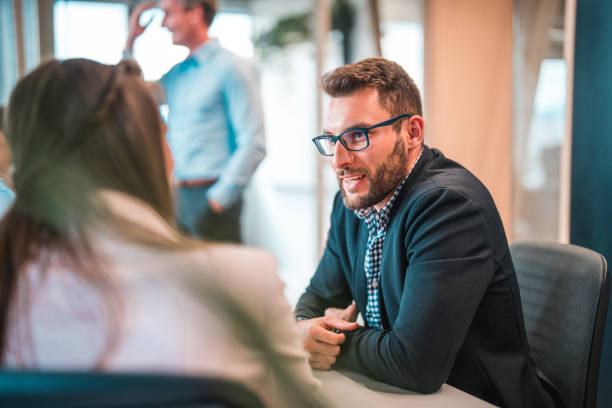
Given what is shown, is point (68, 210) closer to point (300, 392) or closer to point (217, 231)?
point (300, 392)

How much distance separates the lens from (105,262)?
58cm

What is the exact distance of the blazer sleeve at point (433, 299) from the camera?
1.02m

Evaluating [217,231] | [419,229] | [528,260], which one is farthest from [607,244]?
[217,231]

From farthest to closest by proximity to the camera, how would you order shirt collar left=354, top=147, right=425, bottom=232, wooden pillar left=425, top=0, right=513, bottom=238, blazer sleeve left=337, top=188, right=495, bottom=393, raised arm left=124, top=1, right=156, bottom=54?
wooden pillar left=425, top=0, right=513, bottom=238 < raised arm left=124, top=1, right=156, bottom=54 < shirt collar left=354, top=147, right=425, bottom=232 < blazer sleeve left=337, top=188, right=495, bottom=393

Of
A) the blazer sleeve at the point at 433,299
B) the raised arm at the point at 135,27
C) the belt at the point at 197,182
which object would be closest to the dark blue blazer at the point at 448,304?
the blazer sleeve at the point at 433,299

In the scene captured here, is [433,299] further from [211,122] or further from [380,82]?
[211,122]

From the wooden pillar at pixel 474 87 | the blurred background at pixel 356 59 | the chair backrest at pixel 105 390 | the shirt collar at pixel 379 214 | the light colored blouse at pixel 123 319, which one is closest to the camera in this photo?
the chair backrest at pixel 105 390

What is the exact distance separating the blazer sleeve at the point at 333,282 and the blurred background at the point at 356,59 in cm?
176

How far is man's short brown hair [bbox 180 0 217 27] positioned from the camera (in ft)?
8.07

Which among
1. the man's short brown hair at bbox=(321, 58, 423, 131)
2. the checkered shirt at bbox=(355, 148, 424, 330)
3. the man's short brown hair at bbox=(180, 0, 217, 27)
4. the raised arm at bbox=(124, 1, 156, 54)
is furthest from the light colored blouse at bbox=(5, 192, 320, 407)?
the raised arm at bbox=(124, 1, 156, 54)

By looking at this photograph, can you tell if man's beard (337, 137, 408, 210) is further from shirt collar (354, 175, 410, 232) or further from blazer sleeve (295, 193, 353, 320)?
blazer sleeve (295, 193, 353, 320)

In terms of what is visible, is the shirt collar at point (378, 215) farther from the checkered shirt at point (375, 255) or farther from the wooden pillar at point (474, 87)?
the wooden pillar at point (474, 87)

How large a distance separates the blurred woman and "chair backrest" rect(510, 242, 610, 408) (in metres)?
0.85

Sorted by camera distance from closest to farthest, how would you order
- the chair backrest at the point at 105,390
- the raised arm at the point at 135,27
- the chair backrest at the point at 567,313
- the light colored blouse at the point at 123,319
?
the chair backrest at the point at 105,390 → the light colored blouse at the point at 123,319 → the chair backrest at the point at 567,313 → the raised arm at the point at 135,27
